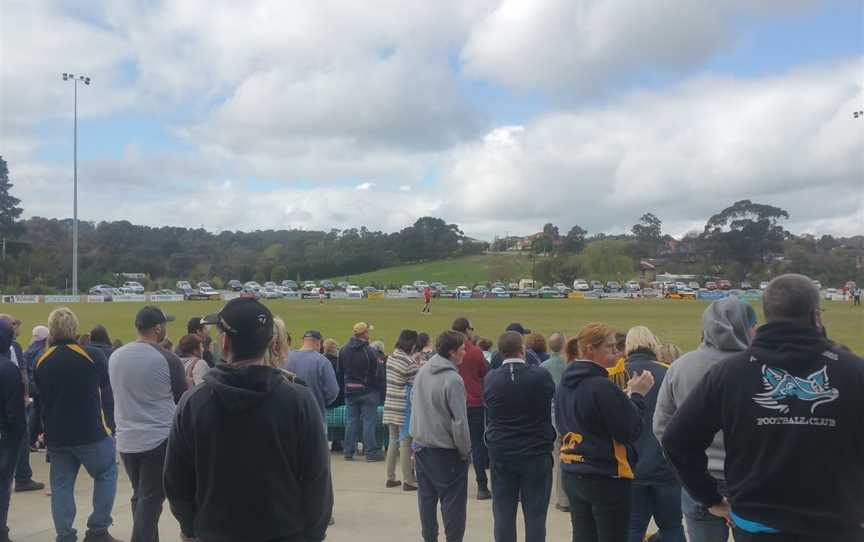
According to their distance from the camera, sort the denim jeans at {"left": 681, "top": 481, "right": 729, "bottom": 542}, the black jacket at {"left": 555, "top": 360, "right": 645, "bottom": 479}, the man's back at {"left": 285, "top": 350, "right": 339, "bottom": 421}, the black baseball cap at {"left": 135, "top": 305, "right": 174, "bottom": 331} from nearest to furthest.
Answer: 1. the denim jeans at {"left": 681, "top": 481, "right": 729, "bottom": 542}
2. the black jacket at {"left": 555, "top": 360, "right": 645, "bottom": 479}
3. the black baseball cap at {"left": 135, "top": 305, "right": 174, "bottom": 331}
4. the man's back at {"left": 285, "top": 350, "right": 339, "bottom": 421}

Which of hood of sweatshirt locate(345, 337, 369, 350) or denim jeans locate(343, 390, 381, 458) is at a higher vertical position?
hood of sweatshirt locate(345, 337, 369, 350)

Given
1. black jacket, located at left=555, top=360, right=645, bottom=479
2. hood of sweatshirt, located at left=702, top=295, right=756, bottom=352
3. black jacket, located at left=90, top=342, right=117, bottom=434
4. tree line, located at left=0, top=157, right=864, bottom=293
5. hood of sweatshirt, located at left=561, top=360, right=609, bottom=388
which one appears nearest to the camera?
hood of sweatshirt, located at left=702, top=295, right=756, bottom=352

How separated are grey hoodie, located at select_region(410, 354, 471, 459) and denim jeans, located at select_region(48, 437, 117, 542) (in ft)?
8.47

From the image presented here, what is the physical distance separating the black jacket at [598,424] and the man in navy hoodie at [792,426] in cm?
147

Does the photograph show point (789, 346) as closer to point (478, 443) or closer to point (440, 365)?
point (440, 365)

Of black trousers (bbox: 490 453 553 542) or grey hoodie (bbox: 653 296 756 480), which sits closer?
grey hoodie (bbox: 653 296 756 480)

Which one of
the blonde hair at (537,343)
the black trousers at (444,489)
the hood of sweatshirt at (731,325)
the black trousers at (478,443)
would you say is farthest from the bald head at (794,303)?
the blonde hair at (537,343)

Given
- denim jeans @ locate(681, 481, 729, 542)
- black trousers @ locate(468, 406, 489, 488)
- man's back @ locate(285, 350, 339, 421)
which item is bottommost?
black trousers @ locate(468, 406, 489, 488)

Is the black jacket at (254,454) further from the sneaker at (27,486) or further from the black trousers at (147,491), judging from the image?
the sneaker at (27,486)

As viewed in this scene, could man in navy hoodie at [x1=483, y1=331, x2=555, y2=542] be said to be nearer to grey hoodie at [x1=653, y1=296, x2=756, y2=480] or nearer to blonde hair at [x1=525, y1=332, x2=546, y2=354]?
grey hoodie at [x1=653, y1=296, x2=756, y2=480]

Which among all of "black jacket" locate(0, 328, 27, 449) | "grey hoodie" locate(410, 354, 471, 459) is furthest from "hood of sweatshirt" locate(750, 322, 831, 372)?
"black jacket" locate(0, 328, 27, 449)

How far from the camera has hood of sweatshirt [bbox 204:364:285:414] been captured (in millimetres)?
2734

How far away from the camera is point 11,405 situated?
222 inches

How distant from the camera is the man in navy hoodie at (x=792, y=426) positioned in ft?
8.18
